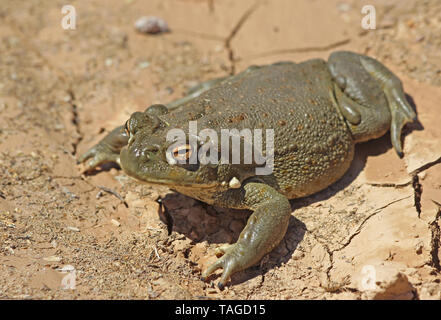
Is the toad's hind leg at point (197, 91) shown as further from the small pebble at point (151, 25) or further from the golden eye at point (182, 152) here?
the small pebble at point (151, 25)

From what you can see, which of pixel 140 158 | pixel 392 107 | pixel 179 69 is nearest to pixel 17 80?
pixel 179 69

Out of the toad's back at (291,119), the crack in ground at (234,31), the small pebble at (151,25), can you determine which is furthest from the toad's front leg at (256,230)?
the small pebble at (151,25)

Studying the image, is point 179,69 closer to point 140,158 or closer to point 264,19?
point 264,19

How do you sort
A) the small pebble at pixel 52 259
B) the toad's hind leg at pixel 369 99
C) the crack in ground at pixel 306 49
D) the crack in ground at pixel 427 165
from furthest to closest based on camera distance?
the crack in ground at pixel 306 49, the toad's hind leg at pixel 369 99, the crack in ground at pixel 427 165, the small pebble at pixel 52 259

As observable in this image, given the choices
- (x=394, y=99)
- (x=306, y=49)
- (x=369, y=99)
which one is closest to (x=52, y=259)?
(x=369, y=99)

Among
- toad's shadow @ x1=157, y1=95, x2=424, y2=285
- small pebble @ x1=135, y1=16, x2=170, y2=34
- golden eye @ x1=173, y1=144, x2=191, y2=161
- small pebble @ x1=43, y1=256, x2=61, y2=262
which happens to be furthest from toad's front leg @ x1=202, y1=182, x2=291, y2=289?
small pebble @ x1=135, y1=16, x2=170, y2=34

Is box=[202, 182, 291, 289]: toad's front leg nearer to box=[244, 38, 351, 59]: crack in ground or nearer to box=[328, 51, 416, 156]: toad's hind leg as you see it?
box=[328, 51, 416, 156]: toad's hind leg

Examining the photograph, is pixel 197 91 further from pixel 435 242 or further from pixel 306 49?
pixel 435 242
